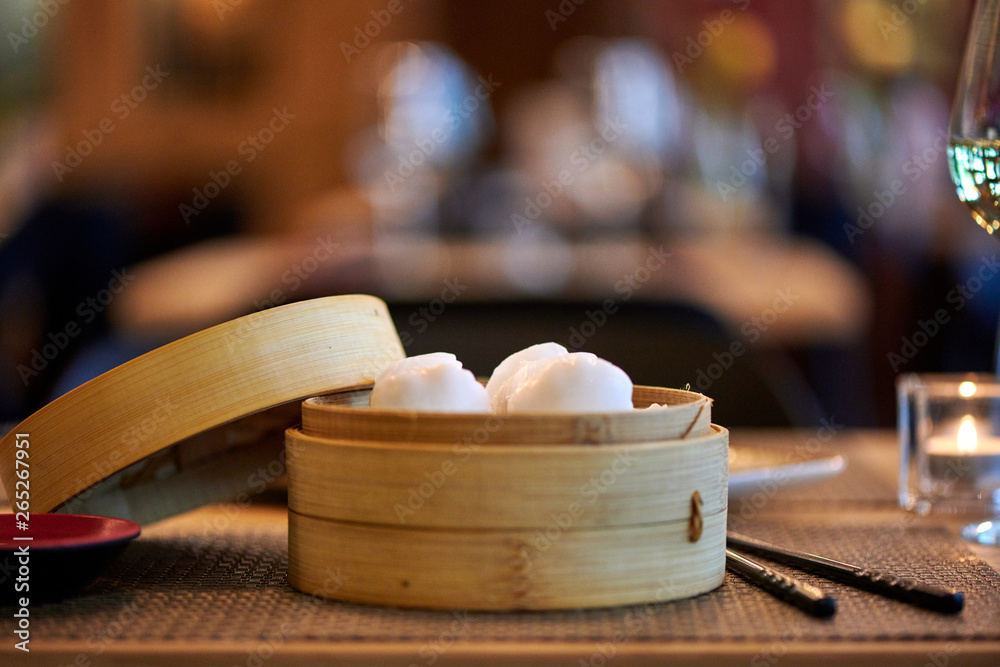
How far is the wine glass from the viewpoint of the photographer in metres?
0.84

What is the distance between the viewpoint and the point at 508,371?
726 millimetres

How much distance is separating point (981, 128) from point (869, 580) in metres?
0.41

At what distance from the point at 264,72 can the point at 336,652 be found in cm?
533

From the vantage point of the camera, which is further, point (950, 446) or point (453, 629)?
point (950, 446)

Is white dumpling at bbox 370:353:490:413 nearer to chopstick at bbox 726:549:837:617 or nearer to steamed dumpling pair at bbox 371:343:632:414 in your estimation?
steamed dumpling pair at bbox 371:343:632:414

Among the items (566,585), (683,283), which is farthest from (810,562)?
(683,283)

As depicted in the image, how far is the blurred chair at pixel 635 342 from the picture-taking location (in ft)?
5.62

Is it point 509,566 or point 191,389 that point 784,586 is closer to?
point 509,566

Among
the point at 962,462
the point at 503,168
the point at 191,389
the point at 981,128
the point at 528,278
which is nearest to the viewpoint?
the point at 191,389

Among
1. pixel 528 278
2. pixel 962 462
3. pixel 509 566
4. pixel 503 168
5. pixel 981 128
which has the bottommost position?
pixel 528 278

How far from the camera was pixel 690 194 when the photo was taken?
16.8ft

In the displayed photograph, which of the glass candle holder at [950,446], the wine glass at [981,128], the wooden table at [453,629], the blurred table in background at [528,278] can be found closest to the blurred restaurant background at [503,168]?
the blurred table in background at [528,278]

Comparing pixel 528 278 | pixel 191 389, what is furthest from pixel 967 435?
pixel 528 278

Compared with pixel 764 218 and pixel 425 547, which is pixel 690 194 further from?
pixel 425 547
